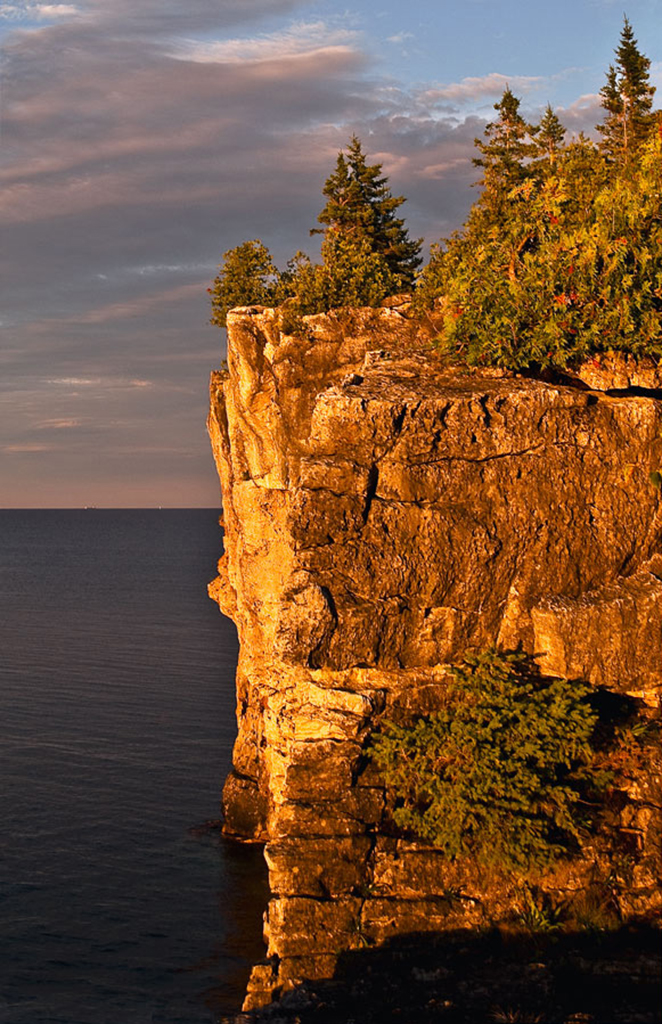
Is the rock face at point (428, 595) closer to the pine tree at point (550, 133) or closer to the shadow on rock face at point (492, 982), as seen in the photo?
the shadow on rock face at point (492, 982)

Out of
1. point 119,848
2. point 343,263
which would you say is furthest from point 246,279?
point 119,848

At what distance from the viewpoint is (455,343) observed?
2883cm

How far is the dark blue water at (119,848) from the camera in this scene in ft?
106

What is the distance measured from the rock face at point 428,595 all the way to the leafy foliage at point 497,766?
91 centimetres

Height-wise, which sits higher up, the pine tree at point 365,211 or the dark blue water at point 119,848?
the pine tree at point 365,211

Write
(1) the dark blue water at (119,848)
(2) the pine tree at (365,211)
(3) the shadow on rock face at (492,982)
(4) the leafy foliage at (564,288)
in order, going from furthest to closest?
1. (2) the pine tree at (365,211)
2. (1) the dark blue water at (119,848)
3. (4) the leafy foliage at (564,288)
4. (3) the shadow on rock face at (492,982)

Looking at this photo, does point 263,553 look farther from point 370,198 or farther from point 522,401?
point 370,198

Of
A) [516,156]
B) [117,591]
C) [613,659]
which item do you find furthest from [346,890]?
[117,591]

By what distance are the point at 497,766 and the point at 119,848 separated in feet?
84.7

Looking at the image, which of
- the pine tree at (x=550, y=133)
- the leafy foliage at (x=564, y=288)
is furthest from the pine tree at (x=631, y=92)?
the leafy foliage at (x=564, y=288)

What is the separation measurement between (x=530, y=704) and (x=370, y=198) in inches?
1426

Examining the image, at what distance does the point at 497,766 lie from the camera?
2342 centimetres

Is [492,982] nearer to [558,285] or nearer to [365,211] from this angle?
[558,285]

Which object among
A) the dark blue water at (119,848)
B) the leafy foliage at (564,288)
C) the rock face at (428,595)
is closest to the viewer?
the rock face at (428,595)
